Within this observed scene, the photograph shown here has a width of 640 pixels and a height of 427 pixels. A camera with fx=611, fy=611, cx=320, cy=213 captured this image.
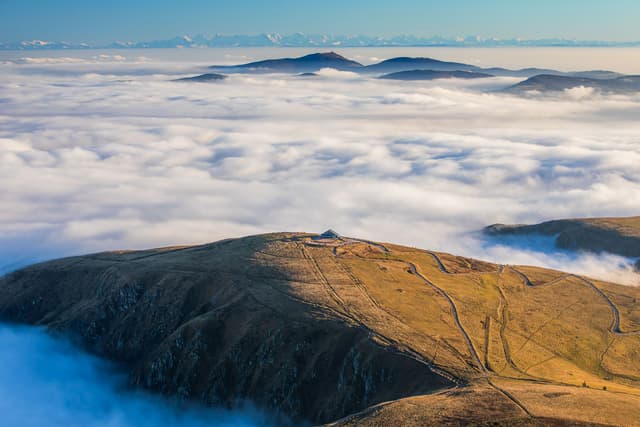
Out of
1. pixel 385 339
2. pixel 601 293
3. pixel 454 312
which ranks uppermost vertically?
pixel 385 339

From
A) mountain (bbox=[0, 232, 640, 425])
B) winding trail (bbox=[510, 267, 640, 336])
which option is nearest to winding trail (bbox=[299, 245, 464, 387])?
mountain (bbox=[0, 232, 640, 425])

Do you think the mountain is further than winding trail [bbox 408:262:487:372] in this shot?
No

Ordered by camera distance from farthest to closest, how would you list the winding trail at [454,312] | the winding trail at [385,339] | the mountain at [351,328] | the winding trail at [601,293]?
the winding trail at [601,293], the winding trail at [454,312], the winding trail at [385,339], the mountain at [351,328]

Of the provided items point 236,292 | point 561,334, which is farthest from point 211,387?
point 561,334

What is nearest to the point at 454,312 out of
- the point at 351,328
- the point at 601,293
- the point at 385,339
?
the point at 385,339

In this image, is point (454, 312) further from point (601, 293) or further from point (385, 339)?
point (601, 293)

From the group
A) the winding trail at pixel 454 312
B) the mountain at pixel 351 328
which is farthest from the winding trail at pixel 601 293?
the winding trail at pixel 454 312

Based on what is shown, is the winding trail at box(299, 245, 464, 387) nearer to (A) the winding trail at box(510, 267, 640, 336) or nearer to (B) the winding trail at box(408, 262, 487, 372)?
(B) the winding trail at box(408, 262, 487, 372)

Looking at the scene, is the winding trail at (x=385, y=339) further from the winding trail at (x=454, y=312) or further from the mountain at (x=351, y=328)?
the winding trail at (x=454, y=312)

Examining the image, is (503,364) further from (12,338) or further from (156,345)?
(12,338)
